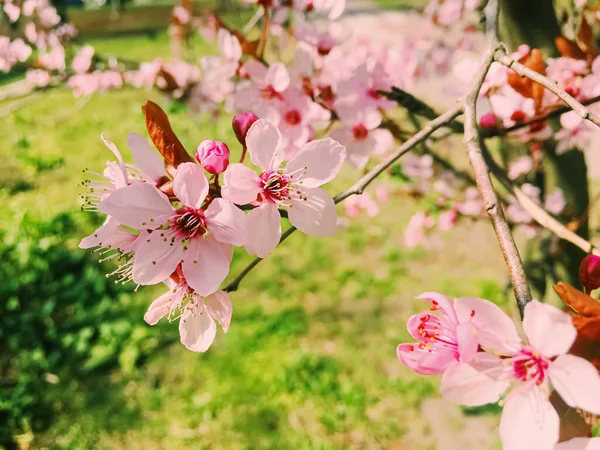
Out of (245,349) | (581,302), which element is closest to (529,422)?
(581,302)

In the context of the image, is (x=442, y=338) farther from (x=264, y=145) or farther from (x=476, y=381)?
(x=264, y=145)

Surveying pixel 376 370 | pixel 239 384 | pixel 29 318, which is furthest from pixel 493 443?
pixel 29 318

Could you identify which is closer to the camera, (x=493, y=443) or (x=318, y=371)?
(x=493, y=443)

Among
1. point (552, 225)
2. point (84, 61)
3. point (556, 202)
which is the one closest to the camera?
point (552, 225)

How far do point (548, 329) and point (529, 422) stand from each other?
12 centimetres

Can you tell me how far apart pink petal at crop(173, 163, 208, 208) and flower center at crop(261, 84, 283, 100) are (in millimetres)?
738

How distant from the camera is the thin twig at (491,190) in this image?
60 cm

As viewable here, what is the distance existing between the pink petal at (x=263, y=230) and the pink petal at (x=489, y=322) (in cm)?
30

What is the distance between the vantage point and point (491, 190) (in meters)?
0.70

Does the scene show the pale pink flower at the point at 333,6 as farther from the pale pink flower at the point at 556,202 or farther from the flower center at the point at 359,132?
the pale pink flower at the point at 556,202

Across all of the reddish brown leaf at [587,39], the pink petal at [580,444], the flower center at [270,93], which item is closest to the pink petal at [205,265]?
the pink petal at [580,444]

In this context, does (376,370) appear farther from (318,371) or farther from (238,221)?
(238,221)

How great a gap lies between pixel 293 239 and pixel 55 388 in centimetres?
190

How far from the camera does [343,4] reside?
4.42ft
